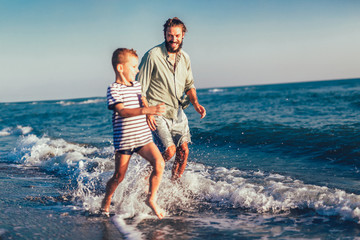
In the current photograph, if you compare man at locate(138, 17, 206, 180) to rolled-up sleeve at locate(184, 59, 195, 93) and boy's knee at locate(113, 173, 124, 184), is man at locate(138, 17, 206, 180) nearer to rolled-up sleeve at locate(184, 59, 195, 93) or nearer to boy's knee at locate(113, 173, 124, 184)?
rolled-up sleeve at locate(184, 59, 195, 93)

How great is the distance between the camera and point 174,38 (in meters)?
4.17

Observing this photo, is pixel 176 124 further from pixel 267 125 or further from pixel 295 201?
pixel 267 125

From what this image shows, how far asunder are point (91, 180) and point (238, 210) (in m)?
3.04

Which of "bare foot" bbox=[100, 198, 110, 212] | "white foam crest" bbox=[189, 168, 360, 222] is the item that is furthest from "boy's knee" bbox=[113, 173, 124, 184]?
"white foam crest" bbox=[189, 168, 360, 222]

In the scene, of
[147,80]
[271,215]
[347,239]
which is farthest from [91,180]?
[347,239]

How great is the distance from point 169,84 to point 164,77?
123 millimetres

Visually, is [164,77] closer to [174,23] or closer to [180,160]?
[174,23]

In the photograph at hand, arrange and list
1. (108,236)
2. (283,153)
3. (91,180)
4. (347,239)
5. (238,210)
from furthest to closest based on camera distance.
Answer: (283,153) < (91,180) < (238,210) < (108,236) < (347,239)

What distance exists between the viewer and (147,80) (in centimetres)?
416

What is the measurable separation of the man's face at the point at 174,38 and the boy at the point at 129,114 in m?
0.85

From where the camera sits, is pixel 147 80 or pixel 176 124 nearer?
pixel 147 80

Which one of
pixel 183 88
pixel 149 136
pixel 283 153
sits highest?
pixel 183 88

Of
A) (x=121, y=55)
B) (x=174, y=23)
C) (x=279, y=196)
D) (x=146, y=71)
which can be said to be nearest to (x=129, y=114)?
(x=121, y=55)

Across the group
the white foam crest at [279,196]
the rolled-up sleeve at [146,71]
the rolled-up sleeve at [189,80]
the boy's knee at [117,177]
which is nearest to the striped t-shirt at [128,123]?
the boy's knee at [117,177]
